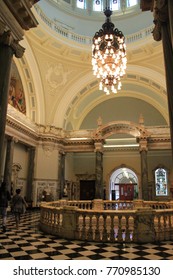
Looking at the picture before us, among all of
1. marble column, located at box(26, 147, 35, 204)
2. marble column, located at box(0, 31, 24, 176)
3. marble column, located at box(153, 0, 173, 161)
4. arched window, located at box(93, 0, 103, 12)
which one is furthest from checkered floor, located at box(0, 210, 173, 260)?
arched window, located at box(93, 0, 103, 12)

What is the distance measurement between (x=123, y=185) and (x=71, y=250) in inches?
683

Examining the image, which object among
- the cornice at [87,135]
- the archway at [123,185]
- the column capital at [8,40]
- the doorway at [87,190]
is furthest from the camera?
the doorway at [87,190]

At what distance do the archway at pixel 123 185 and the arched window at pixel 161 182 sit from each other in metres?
1.89

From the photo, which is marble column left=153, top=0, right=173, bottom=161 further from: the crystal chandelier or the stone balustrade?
the crystal chandelier

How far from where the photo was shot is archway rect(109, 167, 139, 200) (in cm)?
2203

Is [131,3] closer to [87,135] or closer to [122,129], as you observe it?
[122,129]

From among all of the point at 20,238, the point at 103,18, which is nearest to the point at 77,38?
the point at 103,18

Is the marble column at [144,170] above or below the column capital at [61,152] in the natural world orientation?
below

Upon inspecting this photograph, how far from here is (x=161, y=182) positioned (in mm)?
21422

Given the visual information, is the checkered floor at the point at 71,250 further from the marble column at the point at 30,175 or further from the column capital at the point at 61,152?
the column capital at the point at 61,152

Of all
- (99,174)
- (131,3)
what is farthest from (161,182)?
(131,3)

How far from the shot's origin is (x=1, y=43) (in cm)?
531

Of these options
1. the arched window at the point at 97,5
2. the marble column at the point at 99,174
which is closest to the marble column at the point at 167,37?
the marble column at the point at 99,174

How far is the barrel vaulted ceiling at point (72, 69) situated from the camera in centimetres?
1645
